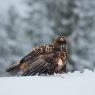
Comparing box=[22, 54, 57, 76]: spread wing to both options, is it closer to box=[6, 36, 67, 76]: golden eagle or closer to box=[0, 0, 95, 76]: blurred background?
box=[6, 36, 67, 76]: golden eagle

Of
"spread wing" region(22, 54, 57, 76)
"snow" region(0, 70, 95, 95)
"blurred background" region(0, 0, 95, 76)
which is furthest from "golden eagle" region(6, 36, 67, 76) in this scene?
"blurred background" region(0, 0, 95, 76)

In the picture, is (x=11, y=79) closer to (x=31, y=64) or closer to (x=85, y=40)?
(x=31, y=64)

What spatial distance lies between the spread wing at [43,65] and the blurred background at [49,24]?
9.15 meters

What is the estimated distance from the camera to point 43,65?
6.03 meters

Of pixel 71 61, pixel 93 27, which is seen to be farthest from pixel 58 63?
pixel 93 27

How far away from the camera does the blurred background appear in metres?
16.6

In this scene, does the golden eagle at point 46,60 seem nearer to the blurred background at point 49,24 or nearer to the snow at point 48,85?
the snow at point 48,85

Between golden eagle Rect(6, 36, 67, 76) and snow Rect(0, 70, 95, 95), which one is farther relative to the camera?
golden eagle Rect(6, 36, 67, 76)

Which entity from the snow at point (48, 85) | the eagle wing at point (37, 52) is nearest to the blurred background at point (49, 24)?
the eagle wing at point (37, 52)

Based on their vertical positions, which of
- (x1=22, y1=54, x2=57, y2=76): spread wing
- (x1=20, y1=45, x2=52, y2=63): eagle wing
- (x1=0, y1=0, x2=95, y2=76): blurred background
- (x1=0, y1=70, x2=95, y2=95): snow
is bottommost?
(x1=0, y1=70, x2=95, y2=95): snow

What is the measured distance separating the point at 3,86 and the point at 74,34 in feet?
42.8

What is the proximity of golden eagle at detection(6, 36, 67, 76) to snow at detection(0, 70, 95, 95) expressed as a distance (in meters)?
0.32

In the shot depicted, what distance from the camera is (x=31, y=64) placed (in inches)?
236

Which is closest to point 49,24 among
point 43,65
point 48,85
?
point 43,65
